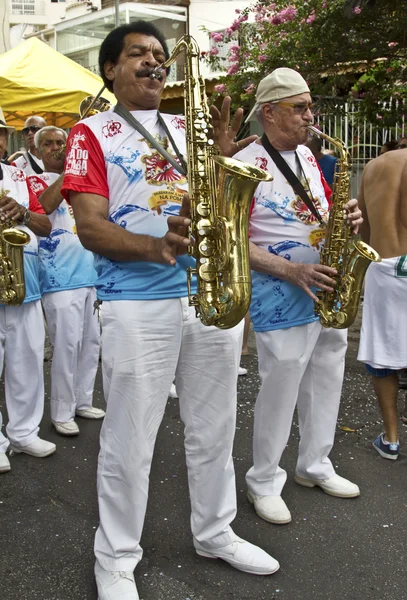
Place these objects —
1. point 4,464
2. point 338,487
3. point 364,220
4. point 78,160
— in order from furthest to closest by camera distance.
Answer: point 364,220, point 4,464, point 338,487, point 78,160

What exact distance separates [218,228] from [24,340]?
88.0 inches

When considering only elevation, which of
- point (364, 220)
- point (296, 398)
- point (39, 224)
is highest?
point (39, 224)

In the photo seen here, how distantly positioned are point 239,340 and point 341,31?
4.88 m

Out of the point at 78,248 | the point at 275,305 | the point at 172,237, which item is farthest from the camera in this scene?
the point at 78,248

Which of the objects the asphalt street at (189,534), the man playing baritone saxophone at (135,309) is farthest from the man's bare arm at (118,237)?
the asphalt street at (189,534)

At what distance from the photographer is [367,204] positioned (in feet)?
14.8

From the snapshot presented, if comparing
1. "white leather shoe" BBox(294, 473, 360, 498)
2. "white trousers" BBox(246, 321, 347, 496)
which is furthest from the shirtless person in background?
"white trousers" BBox(246, 321, 347, 496)

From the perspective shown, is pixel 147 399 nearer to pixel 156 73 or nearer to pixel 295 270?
pixel 295 270

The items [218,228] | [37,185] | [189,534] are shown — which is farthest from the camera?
[37,185]

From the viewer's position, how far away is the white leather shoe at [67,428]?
4855 mm

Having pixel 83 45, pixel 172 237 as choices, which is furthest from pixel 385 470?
pixel 83 45

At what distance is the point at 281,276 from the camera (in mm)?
3463

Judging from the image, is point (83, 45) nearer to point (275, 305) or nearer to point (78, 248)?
point (78, 248)

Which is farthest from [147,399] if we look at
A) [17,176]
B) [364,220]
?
[364,220]
